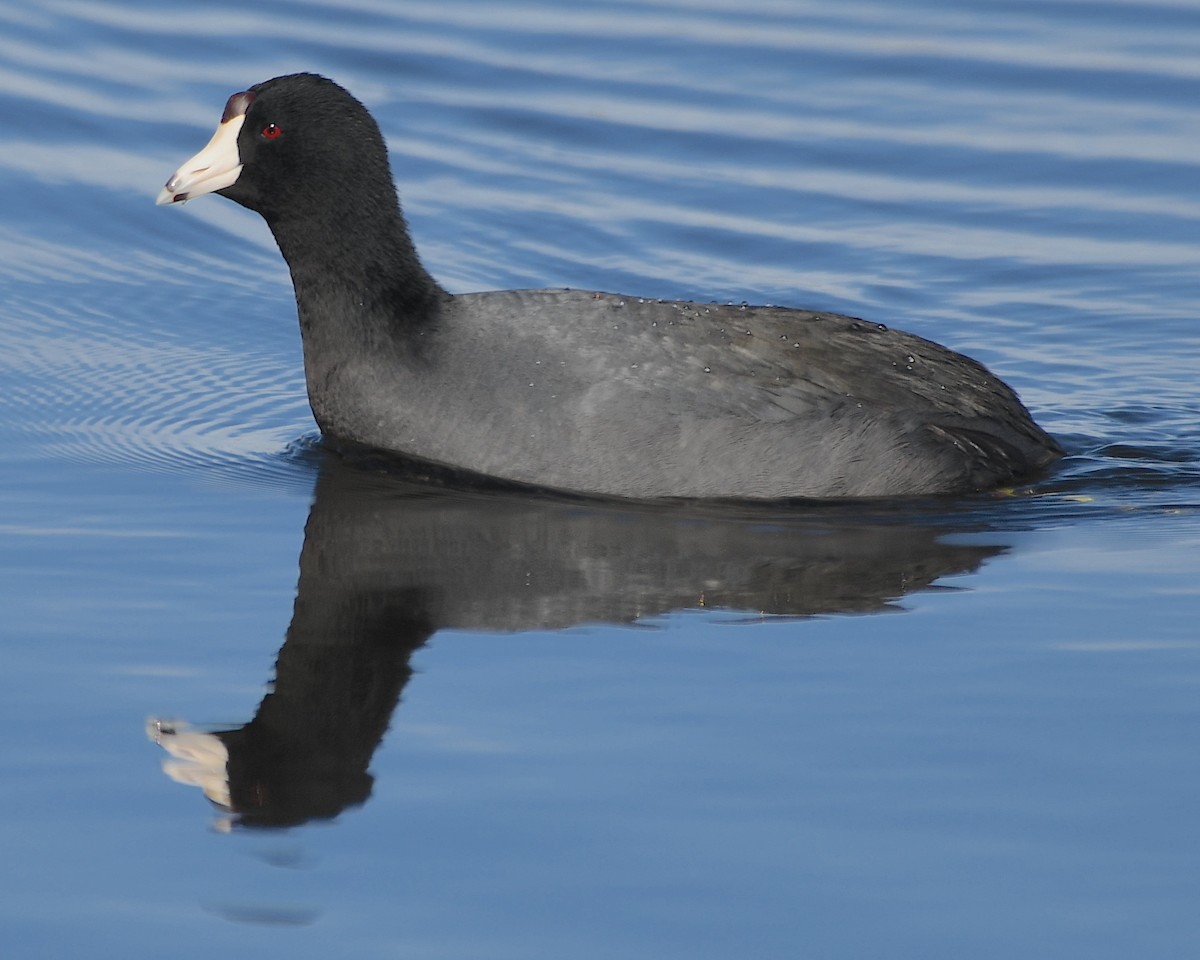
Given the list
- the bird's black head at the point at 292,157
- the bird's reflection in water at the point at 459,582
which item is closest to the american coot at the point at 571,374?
the bird's black head at the point at 292,157

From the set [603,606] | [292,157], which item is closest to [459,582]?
[603,606]

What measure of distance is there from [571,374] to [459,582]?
1.09 meters

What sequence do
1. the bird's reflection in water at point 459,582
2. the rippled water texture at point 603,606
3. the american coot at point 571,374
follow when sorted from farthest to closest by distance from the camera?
the american coot at point 571,374 < the bird's reflection in water at point 459,582 < the rippled water texture at point 603,606

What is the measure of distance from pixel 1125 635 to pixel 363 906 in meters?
2.59

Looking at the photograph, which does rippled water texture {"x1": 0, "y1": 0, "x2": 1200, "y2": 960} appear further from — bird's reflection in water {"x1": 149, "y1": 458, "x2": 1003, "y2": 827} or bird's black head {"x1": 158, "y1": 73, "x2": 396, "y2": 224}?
bird's black head {"x1": 158, "y1": 73, "x2": 396, "y2": 224}

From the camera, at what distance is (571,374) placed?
6867 mm

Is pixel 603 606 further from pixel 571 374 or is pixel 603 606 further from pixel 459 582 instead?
pixel 571 374

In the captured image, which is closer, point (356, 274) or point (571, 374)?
point (571, 374)

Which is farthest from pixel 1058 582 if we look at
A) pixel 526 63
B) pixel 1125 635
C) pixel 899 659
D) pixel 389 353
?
pixel 526 63

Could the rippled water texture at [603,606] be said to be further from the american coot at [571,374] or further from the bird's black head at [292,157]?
the bird's black head at [292,157]

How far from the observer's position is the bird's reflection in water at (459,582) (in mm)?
4801

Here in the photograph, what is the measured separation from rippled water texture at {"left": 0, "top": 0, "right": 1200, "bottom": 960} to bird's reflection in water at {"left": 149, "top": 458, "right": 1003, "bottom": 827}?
0.07ft

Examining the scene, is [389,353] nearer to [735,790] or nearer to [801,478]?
[801,478]

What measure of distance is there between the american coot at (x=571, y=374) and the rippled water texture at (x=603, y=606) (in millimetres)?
200
